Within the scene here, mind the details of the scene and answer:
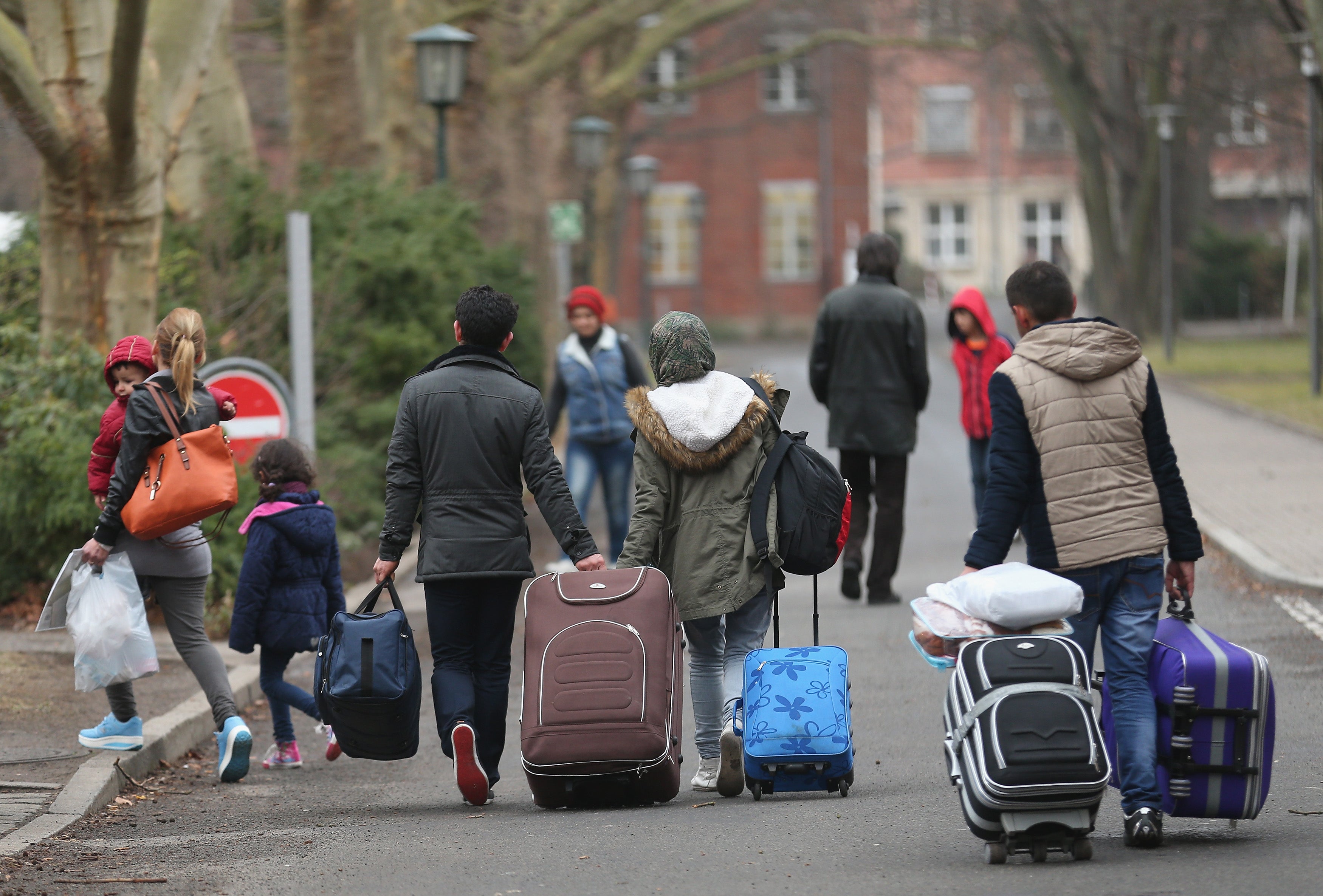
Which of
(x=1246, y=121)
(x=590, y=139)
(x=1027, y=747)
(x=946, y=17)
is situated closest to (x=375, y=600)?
(x=1027, y=747)

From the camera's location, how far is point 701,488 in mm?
6195

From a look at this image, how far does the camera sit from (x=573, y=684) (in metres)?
5.91

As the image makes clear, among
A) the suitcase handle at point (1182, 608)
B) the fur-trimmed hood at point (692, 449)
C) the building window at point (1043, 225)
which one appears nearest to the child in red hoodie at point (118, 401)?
the fur-trimmed hood at point (692, 449)

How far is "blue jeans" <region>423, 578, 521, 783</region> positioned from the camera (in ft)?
21.1

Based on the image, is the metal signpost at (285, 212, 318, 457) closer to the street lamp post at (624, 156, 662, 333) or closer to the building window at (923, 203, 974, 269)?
the street lamp post at (624, 156, 662, 333)

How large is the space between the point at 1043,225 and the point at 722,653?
2636 inches

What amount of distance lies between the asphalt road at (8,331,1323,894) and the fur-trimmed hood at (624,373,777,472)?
3.87 ft

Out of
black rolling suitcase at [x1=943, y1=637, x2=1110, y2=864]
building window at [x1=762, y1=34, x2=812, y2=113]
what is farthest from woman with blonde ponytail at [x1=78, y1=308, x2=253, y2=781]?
building window at [x1=762, y1=34, x2=812, y2=113]

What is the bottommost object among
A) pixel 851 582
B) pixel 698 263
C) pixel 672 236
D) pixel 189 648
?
pixel 851 582

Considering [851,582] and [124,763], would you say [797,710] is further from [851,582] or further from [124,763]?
[851,582]

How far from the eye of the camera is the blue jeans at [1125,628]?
526cm

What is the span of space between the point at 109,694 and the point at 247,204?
8190mm

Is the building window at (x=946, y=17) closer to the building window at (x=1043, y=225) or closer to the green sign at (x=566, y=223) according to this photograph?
the green sign at (x=566, y=223)

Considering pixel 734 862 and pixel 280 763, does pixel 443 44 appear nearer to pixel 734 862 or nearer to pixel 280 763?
pixel 280 763
